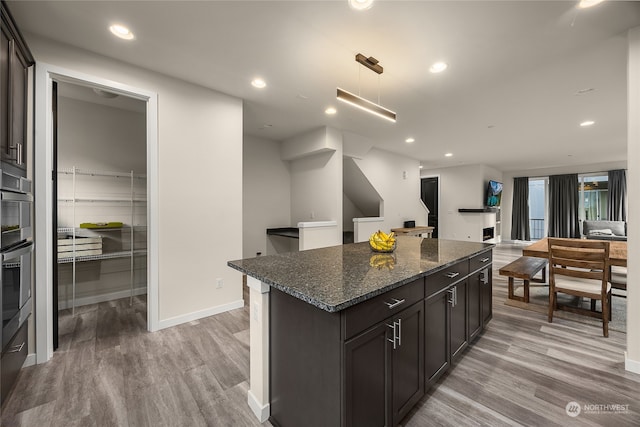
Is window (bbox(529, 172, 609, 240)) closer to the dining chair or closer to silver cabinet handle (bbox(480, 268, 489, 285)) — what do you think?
the dining chair

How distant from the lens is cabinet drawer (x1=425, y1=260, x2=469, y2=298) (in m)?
1.74

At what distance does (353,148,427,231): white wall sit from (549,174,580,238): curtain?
5.12 m

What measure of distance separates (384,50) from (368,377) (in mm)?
2572

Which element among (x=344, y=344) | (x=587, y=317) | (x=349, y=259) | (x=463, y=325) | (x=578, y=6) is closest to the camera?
(x=344, y=344)

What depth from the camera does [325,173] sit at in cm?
494

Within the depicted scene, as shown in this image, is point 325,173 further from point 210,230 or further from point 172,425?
point 172,425

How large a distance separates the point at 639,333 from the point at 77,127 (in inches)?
241

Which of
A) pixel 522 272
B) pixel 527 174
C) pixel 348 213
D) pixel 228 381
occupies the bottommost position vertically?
pixel 228 381

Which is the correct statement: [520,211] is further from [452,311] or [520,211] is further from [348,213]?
[452,311]

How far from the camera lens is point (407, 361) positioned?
1550 millimetres

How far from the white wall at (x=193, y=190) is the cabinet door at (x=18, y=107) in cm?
53

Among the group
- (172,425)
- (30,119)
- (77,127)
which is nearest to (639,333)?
(172,425)

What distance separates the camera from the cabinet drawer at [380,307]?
3.90 ft

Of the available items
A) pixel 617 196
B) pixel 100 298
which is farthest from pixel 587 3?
pixel 617 196
